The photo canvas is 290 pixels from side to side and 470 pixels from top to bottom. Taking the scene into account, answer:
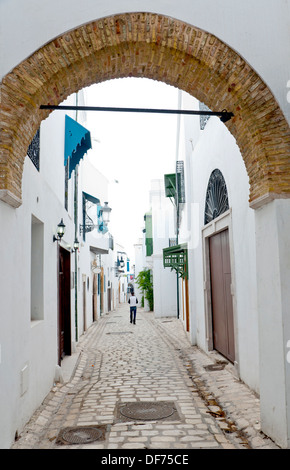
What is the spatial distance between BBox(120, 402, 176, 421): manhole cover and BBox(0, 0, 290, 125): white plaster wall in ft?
12.2

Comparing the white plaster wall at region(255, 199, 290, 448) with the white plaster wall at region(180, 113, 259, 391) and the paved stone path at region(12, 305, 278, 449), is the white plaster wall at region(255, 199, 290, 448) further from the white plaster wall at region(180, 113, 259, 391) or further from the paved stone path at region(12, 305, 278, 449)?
the white plaster wall at region(180, 113, 259, 391)

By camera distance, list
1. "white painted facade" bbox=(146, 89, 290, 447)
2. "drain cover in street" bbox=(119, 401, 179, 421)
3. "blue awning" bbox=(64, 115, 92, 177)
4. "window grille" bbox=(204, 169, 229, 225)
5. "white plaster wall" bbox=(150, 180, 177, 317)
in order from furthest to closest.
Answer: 1. "white plaster wall" bbox=(150, 180, 177, 317)
2. "blue awning" bbox=(64, 115, 92, 177)
3. "window grille" bbox=(204, 169, 229, 225)
4. "drain cover in street" bbox=(119, 401, 179, 421)
5. "white painted facade" bbox=(146, 89, 290, 447)

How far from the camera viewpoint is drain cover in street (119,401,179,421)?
191 inches

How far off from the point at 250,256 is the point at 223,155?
7.71ft

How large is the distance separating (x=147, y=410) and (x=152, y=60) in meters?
4.27

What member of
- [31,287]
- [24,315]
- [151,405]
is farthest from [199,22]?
[151,405]

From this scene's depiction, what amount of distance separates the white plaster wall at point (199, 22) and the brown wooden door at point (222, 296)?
3.63 m

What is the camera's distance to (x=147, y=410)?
511 cm

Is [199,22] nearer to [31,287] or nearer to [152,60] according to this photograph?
[152,60]

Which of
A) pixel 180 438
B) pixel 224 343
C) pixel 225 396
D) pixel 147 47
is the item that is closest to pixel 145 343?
pixel 224 343

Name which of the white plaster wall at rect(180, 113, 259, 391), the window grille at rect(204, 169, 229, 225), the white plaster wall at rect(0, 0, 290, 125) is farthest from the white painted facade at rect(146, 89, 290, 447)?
the white plaster wall at rect(0, 0, 290, 125)

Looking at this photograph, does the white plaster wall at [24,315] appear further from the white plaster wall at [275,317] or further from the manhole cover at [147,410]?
the white plaster wall at [275,317]

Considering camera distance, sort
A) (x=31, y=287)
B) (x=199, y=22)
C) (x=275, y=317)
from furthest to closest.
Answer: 1. (x=31, y=287)
2. (x=199, y=22)
3. (x=275, y=317)

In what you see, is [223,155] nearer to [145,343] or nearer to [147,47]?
[147,47]
